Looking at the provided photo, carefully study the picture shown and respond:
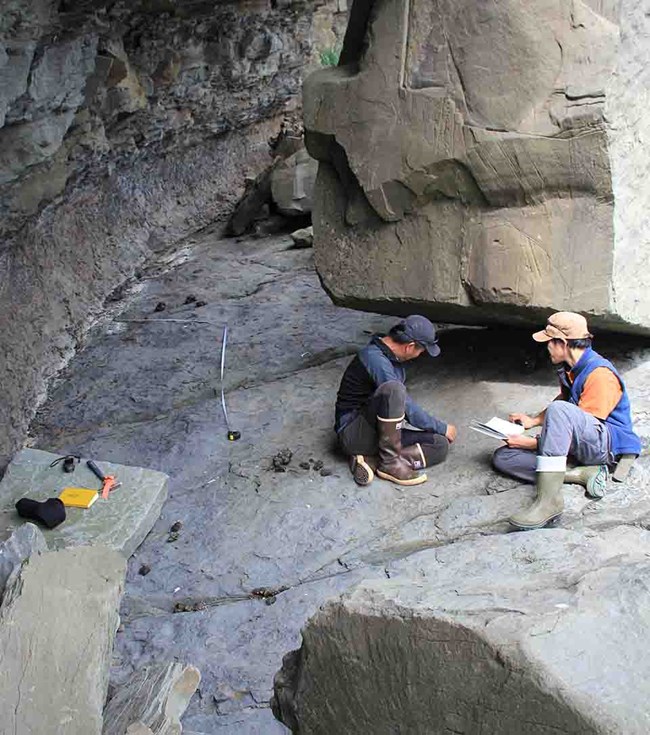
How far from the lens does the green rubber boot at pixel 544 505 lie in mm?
4164

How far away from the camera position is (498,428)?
4637 millimetres

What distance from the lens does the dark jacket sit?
472cm

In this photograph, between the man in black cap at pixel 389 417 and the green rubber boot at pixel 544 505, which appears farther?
the man in black cap at pixel 389 417

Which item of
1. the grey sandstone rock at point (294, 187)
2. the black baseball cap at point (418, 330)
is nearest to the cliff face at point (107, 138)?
the grey sandstone rock at point (294, 187)

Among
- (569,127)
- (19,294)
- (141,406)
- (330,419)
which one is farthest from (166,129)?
(569,127)

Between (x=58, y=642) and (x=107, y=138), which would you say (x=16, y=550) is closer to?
(x=58, y=642)

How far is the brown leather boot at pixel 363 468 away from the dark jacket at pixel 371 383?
19 centimetres

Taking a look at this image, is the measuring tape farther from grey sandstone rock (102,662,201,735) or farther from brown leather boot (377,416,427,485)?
grey sandstone rock (102,662,201,735)

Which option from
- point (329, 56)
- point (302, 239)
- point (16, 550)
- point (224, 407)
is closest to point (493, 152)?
point (224, 407)

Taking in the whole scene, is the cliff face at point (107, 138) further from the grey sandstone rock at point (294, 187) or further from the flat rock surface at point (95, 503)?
the grey sandstone rock at point (294, 187)

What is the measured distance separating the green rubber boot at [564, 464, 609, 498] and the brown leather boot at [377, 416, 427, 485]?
751 mm

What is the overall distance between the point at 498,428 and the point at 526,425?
251mm

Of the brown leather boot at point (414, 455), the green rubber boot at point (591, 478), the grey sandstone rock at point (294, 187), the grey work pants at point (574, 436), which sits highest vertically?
the grey work pants at point (574, 436)

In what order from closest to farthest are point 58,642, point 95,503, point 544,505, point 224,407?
point 58,642 → point 544,505 → point 95,503 → point 224,407
